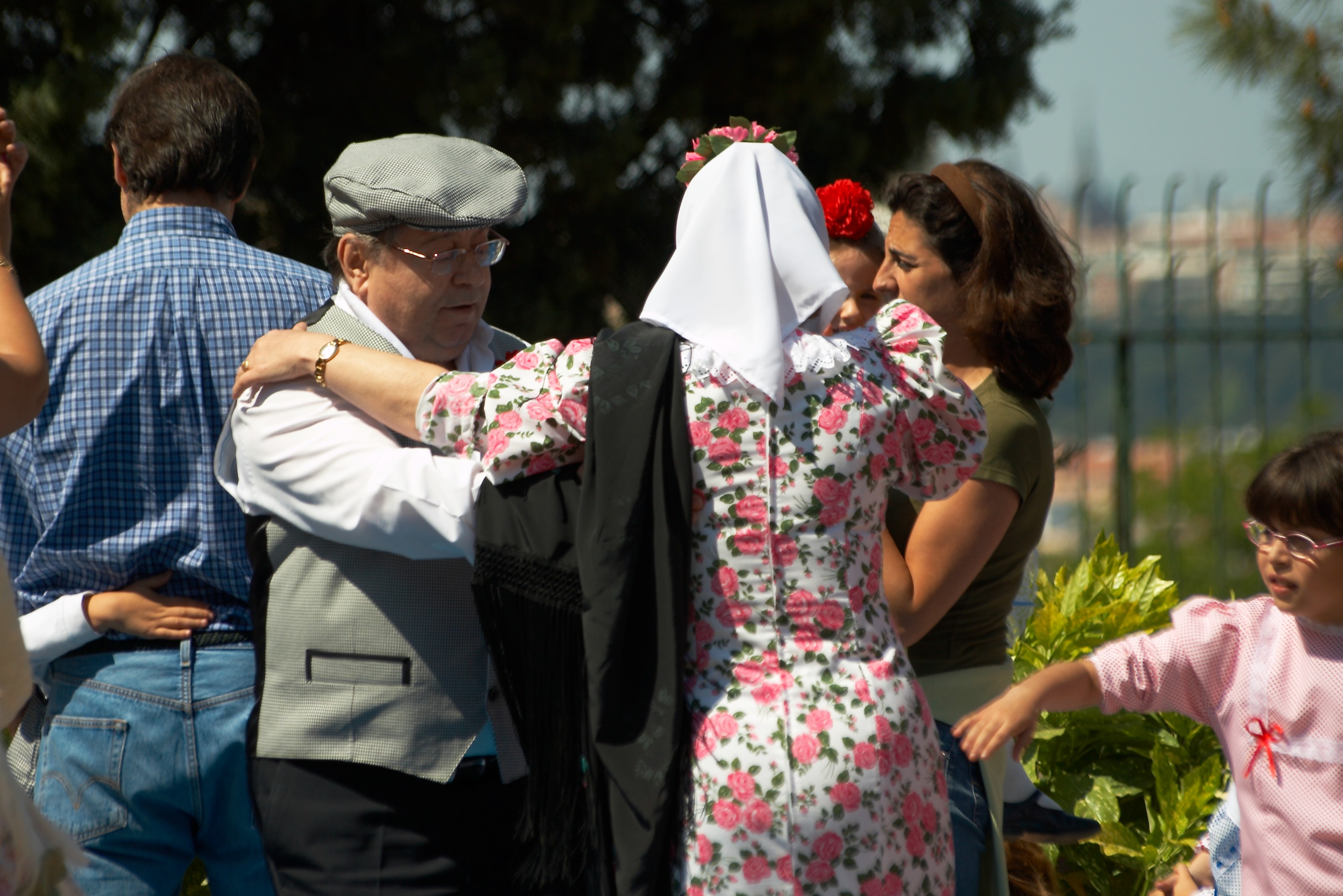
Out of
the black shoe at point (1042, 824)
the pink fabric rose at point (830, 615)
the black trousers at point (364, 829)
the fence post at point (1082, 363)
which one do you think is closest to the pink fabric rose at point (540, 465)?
the pink fabric rose at point (830, 615)

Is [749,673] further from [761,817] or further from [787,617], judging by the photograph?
[761,817]

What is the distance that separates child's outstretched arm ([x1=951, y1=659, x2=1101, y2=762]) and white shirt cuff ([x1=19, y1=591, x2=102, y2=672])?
1.48m

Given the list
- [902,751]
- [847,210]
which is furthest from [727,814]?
[847,210]

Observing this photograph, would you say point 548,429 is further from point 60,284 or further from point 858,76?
point 858,76

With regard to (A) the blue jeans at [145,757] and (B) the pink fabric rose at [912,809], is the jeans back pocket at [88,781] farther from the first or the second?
(B) the pink fabric rose at [912,809]

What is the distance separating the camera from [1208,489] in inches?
455

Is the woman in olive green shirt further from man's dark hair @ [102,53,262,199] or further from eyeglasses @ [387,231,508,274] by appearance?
man's dark hair @ [102,53,262,199]

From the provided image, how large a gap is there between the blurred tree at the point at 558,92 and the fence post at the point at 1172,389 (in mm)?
1128

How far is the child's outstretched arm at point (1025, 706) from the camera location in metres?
2.07

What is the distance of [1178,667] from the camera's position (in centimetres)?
230

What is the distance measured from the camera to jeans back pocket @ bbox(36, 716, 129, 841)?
7.25ft

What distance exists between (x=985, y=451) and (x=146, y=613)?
61.6 inches

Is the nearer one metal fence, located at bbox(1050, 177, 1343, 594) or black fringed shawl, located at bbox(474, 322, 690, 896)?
black fringed shawl, located at bbox(474, 322, 690, 896)

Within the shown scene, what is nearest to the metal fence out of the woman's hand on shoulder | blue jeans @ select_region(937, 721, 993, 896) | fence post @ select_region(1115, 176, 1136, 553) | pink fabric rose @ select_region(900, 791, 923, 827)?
fence post @ select_region(1115, 176, 1136, 553)
